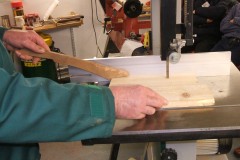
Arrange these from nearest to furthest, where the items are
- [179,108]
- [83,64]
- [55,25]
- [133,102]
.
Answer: [133,102], [179,108], [83,64], [55,25]

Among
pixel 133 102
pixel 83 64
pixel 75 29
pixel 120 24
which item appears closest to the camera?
pixel 133 102

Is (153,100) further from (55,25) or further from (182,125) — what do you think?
(55,25)

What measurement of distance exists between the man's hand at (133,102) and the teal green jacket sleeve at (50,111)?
1.3 inches

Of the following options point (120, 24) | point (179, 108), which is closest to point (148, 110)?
point (179, 108)

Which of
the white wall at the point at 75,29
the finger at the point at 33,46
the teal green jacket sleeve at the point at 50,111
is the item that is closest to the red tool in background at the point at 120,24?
the finger at the point at 33,46

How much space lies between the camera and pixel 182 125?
843 millimetres

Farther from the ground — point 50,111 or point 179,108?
point 50,111

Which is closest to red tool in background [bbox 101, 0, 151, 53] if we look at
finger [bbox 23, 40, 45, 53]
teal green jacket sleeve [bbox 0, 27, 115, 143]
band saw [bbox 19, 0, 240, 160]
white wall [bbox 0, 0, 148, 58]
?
band saw [bbox 19, 0, 240, 160]

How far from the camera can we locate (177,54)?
101 cm

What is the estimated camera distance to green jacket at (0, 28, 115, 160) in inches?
26.1

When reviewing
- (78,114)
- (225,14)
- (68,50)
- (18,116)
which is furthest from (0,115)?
(68,50)

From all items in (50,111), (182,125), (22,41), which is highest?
(22,41)

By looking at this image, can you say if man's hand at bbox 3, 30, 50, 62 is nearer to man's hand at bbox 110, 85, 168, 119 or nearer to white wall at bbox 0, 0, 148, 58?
man's hand at bbox 110, 85, 168, 119

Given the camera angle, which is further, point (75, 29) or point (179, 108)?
point (75, 29)
